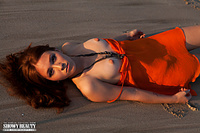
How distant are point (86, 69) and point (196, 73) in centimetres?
142

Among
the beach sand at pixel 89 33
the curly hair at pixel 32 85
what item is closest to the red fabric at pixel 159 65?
the beach sand at pixel 89 33

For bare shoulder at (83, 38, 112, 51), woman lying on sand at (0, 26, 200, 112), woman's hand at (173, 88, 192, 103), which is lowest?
woman's hand at (173, 88, 192, 103)

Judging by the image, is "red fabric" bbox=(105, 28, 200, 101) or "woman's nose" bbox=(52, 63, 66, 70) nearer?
"woman's nose" bbox=(52, 63, 66, 70)

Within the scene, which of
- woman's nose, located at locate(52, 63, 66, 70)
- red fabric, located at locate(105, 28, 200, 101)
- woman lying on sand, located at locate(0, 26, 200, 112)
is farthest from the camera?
red fabric, located at locate(105, 28, 200, 101)

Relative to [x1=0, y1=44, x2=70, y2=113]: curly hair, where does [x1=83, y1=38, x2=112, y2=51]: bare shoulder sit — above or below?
above

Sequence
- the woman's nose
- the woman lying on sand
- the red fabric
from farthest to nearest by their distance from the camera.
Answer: the red fabric < the woman lying on sand < the woman's nose

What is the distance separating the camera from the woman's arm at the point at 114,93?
7.48ft

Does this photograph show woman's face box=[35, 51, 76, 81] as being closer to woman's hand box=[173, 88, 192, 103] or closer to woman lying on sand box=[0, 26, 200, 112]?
woman lying on sand box=[0, 26, 200, 112]

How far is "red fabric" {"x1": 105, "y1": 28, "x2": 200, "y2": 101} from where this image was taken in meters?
2.43

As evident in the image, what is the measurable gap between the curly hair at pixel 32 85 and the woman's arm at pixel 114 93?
329 mm

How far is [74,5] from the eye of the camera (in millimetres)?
3777

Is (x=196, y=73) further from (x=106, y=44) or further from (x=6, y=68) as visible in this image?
(x=6, y=68)

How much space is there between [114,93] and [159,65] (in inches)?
25.8

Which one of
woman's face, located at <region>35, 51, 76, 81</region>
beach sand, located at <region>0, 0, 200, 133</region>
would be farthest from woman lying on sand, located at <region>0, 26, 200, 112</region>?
beach sand, located at <region>0, 0, 200, 133</region>
